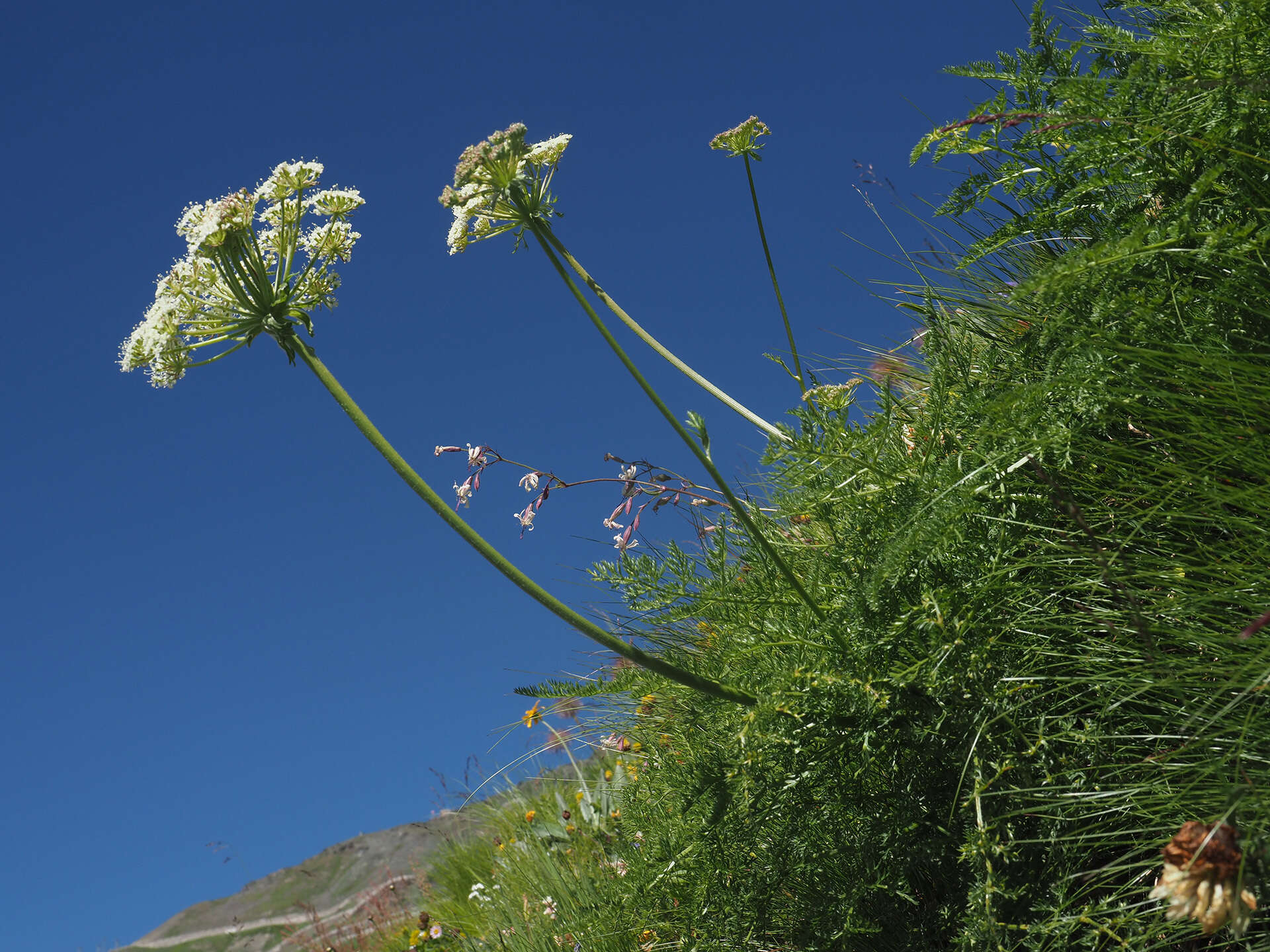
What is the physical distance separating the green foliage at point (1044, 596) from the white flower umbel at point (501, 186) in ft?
2.96

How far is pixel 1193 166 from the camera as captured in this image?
195 cm

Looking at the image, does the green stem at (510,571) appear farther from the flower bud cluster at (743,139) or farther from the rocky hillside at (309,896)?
the rocky hillside at (309,896)

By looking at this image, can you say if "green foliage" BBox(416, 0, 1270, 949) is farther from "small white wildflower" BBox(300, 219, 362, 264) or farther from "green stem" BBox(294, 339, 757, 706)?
"small white wildflower" BBox(300, 219, 362, 264)

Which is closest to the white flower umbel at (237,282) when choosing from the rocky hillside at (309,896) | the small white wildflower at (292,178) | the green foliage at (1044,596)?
the small white wildflower at (292,178)

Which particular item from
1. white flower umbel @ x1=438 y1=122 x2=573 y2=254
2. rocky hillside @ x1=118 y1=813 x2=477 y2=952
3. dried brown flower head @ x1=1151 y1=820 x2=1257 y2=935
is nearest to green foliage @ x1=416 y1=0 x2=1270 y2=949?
dried brown flower head @ x1=1151 y1=820 x2=1257 y2=935

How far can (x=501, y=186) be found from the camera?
81.8 inches

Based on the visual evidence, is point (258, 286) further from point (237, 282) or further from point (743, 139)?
point (743, 139)

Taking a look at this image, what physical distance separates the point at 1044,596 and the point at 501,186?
1.59 meters

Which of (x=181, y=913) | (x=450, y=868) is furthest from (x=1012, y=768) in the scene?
(x=181, y=913)

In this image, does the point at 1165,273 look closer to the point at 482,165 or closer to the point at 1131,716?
the point at 1131,716

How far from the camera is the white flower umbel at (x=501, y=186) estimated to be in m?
2.05

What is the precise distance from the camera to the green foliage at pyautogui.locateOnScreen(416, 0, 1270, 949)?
1681 millimetres

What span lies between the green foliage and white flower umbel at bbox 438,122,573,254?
2.96 ft

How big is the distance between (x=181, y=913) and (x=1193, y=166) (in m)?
15.7
